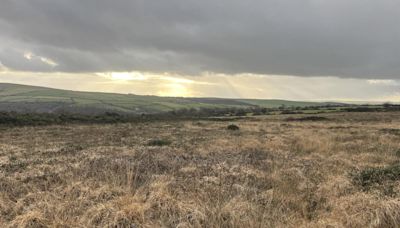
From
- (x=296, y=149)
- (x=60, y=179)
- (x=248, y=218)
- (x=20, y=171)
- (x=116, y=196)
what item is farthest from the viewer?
(x=296, y=149)

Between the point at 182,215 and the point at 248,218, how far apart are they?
117cm

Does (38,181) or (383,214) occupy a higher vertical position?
(383,214)

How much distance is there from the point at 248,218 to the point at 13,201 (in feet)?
15.7

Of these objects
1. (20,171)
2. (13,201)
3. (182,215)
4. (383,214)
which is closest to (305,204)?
(383,214)

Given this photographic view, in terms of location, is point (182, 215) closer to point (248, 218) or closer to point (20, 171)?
point (248, 218)

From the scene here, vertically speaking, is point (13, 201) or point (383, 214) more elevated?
point (383, 214)

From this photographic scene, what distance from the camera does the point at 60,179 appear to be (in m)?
9.84

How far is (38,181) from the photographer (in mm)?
9992

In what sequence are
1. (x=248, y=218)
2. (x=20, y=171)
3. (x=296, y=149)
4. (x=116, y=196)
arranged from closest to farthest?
1. (x=248, y=218)
2. (x=116, y=196)
3. (x=20, y=171)
4. (x=296, y=149)

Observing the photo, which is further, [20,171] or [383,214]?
[20,171]

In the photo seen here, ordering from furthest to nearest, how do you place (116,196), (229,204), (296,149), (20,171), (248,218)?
(296,149) < (20,171) < (116,196) < (229,204) < (248,218)

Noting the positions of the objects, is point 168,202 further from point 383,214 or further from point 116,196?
point 383,214

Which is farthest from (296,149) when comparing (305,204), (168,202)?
(168,202)

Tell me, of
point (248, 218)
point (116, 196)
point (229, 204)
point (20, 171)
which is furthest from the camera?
point (20, 171)
